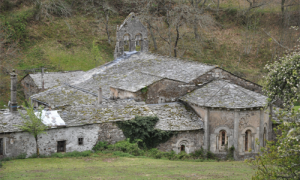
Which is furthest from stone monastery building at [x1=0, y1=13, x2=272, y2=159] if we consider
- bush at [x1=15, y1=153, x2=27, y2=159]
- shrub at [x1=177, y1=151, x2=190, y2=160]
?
shrub at [x1=177, y1=151, x2=190, y2=160]

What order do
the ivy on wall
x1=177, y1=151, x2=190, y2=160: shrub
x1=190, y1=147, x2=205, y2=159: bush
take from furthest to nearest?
x1=190, y1=147, x2=205, y2=159: bush < the ivy on wall < x1=177, y1=151, x2=190, y2=160: shrub

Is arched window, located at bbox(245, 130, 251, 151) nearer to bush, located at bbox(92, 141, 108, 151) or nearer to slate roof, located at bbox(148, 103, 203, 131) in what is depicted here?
slate roof, located at bbox(148, 103, 203, 131)

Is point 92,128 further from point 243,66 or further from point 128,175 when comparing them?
point 243,66

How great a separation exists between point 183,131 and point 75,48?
29372mm

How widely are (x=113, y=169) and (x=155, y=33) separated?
40791mm

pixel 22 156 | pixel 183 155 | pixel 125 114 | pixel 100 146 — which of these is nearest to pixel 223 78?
pixel 183 155

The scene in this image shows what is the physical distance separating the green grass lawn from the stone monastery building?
1699 millimetres

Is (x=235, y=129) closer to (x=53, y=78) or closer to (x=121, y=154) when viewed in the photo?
(x=121, y=154)

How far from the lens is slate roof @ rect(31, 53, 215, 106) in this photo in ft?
93.7

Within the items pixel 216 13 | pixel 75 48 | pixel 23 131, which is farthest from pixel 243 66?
pixel 23 131

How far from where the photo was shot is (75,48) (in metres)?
49.7

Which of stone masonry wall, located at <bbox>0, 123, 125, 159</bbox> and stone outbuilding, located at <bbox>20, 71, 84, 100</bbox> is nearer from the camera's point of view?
stone masonry wall, located at <bbox>0, 123, 125, 159</bbox>

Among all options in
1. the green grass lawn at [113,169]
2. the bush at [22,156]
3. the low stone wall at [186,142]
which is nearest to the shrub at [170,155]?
the low stone wall at [186,142]

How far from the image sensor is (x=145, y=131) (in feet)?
78.8
